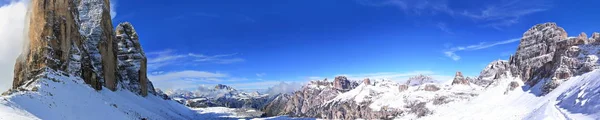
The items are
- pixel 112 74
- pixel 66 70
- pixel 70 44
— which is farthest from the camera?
pixel 112 74

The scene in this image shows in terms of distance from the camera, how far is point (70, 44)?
53.5 m

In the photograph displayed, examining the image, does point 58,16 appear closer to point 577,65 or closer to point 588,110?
point 588,110

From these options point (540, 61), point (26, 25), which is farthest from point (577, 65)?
point (26, 25)

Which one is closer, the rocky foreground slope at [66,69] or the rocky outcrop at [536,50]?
the rocky foreground slope at [66,69]

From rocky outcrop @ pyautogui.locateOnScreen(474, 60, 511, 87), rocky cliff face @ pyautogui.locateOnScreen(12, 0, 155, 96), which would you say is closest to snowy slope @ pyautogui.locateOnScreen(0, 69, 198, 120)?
rocky cliff face @ pyautogui.locateOnScreen(12, 0, 155, 96)

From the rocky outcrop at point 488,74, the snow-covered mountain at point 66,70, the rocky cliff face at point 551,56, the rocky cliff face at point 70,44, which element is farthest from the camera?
the rocky outcrop at point 488,74

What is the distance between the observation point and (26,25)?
50188mm

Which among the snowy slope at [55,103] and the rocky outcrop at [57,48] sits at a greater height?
the rocky outcrop at [57,48]

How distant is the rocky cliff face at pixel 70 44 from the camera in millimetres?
45134

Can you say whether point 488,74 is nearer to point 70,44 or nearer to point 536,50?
point 536,50

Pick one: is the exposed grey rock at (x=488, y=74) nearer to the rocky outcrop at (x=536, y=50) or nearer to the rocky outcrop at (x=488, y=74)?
the rocky outcrop at (x=488, y=74)

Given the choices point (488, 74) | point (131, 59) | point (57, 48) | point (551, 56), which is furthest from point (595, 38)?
point (131, 59)

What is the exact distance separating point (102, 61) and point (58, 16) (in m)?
21.9

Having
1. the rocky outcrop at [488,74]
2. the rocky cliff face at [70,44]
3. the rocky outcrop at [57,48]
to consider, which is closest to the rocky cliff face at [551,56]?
the rocky outcrop at [488,74]
